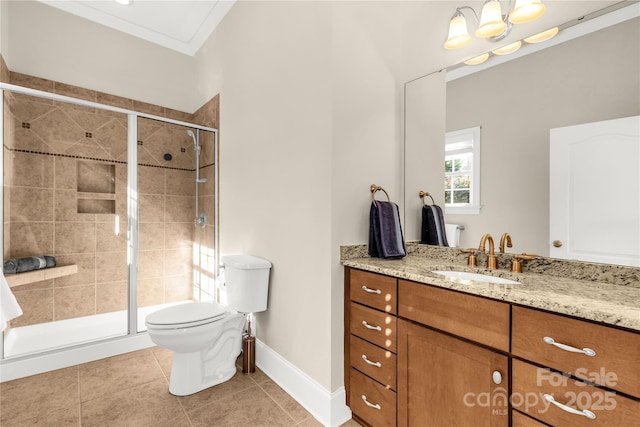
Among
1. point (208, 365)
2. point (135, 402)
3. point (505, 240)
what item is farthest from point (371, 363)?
point (135, 402)

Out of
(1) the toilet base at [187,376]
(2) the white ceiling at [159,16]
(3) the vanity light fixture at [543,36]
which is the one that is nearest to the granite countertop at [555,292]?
(3) the vanity light fixture at [543,36]

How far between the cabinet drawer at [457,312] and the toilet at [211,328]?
3.59 ft

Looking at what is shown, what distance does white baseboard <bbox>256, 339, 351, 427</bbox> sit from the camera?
1.60 m

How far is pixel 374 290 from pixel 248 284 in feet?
3.15

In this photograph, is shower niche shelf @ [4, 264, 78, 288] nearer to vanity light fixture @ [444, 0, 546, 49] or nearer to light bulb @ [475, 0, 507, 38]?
vanity light fixture @ [444, 0, 546, 49]

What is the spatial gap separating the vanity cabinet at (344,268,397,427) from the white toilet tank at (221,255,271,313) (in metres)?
0.71

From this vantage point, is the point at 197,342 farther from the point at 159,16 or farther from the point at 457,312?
the point at 159,16

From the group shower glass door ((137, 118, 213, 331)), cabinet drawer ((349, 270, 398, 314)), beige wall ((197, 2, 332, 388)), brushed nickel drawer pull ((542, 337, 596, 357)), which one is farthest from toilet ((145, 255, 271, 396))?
brushed nickel drawer pull ((542, 337, 596, 357))

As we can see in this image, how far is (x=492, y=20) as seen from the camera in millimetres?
1461

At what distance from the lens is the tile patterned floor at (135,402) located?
1.59 m

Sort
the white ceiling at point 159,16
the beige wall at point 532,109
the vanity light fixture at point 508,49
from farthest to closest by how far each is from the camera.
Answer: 1. the white ceiling at point 159,16
2. the vanity light fixture at point 508,49
3. the beige wall at point 532,109

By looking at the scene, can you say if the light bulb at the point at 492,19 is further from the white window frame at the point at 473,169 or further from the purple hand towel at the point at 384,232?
the purple hand towel at the point at 384,232

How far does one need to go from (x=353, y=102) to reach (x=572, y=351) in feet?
4.79

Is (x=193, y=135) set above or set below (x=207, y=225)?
above
